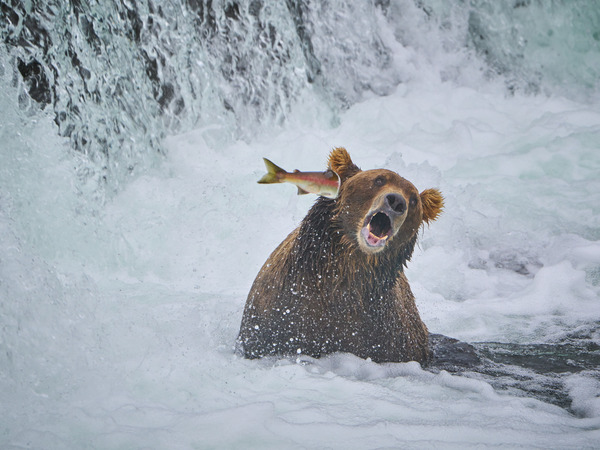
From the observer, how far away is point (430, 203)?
3.65 metres

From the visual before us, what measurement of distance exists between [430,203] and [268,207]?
11.8ft

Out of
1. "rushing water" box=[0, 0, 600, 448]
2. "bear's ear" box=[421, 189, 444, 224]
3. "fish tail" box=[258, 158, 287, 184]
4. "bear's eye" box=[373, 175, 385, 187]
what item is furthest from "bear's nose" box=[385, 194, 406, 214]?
"rushing water" box=[0, 0, 600, 448]

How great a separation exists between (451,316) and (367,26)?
5908 mm

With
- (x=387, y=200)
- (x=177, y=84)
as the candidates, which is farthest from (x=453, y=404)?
(x=177, y=84)

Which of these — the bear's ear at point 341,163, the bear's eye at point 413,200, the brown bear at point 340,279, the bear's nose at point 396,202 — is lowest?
the brown bear at point 340,279

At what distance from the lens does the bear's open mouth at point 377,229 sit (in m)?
3.30

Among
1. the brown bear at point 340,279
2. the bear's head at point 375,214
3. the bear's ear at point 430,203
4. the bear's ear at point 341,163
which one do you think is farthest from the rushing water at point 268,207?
the bear's ear at point 341,163

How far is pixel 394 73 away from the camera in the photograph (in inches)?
404

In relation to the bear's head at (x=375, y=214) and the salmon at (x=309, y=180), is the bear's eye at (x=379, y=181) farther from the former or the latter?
the salmon at (x=309, y=180)

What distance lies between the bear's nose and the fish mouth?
5 centimetres

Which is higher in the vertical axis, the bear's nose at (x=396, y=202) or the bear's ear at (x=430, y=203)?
the bear's ear at (x=430, y=203)

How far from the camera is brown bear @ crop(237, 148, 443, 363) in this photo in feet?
11.5

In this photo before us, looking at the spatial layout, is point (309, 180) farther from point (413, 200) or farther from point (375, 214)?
point (413, 200)

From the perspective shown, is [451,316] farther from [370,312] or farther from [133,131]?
[133,131]
